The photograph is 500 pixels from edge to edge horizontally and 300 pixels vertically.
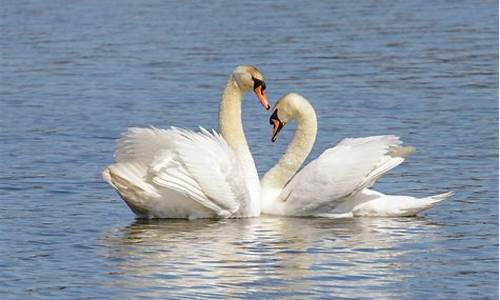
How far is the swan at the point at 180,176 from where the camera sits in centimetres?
1229

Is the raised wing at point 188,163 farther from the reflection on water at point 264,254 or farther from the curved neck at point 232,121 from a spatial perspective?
the curved neck at point 232,121

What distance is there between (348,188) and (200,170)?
1.18 m

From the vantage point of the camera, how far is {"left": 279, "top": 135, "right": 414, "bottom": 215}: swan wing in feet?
41.3

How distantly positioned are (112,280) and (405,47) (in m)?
13.1

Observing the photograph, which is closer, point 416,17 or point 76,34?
point 76,34

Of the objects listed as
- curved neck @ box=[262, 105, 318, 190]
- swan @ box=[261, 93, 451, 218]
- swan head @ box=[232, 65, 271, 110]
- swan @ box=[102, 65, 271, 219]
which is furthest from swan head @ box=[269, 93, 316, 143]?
swan @ box=[102, 65, 271, 219]

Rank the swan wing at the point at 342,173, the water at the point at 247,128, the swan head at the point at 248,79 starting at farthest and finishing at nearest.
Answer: the swan head at the point at 248,79
the swan wing at the point at 342,173
the water at the point at 247,128

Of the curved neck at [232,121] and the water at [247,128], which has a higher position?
the curved neck at [232,121]

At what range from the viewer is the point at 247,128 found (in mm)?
16625

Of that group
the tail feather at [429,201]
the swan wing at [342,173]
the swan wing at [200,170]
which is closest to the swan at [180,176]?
the swan wing at [200,170]

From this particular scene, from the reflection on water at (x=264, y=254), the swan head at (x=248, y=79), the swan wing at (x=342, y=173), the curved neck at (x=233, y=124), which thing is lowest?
the reflection on water at (x=264, y=254)

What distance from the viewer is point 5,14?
26.8m

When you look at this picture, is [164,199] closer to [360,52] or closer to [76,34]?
[360,52]

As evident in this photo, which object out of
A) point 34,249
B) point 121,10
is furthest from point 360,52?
point 34,249
